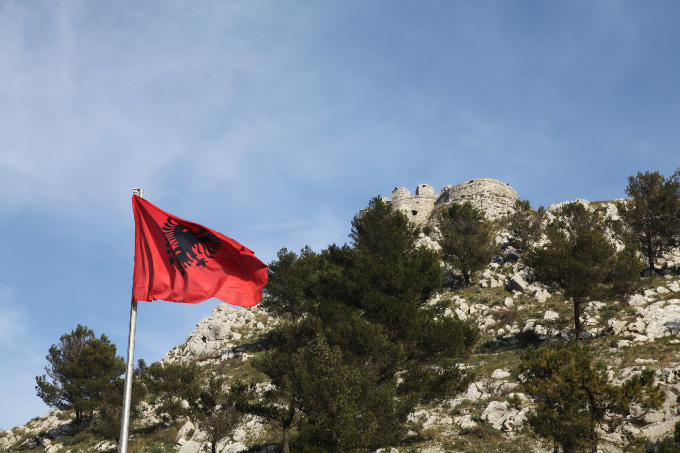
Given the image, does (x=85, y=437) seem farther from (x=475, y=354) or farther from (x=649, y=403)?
(x=649, y=403)

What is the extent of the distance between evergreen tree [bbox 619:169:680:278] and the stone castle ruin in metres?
33.4

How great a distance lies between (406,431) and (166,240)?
58.2 ft

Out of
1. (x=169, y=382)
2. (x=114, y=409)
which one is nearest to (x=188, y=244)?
(x=114, y=409)

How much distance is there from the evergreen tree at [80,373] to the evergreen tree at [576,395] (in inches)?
1365

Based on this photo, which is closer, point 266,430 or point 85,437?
point 266,430

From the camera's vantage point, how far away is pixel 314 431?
20.2 m

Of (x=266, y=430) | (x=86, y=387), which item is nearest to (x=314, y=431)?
(x=266, y=430)

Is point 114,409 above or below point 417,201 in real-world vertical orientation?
below

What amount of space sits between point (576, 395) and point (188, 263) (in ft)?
48.9

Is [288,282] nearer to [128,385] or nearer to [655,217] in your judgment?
[655,217]

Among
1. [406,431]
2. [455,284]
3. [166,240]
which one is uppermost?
[455,284]

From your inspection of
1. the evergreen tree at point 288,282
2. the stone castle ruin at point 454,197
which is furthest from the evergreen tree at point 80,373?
the stone castle ruin at point 454,197

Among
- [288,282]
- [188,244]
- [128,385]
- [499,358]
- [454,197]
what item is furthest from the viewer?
[454,197]

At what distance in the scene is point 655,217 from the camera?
4784 centimetres
